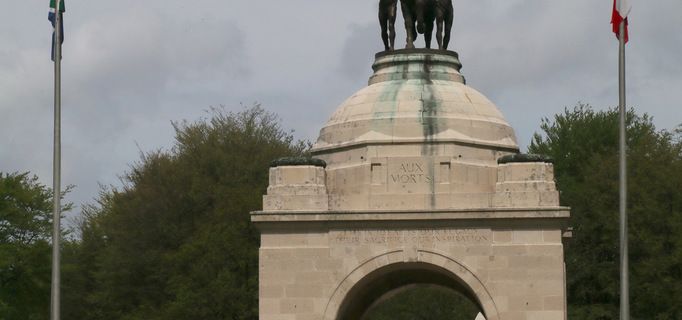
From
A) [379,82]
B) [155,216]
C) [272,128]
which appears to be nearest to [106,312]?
[155,216]

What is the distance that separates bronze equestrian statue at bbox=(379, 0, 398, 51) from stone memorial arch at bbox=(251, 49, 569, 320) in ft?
6.70

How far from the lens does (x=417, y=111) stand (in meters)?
47.2

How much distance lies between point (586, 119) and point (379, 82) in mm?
40360

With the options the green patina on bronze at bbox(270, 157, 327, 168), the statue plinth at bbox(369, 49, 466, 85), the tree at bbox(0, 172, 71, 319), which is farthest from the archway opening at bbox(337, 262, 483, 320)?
the tree at bbox(0, 172, 71, 319)

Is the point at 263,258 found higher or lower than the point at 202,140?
lower

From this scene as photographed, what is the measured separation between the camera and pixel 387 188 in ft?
153

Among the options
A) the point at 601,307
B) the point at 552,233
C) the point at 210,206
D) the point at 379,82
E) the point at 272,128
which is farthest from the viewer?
the point at 272,128

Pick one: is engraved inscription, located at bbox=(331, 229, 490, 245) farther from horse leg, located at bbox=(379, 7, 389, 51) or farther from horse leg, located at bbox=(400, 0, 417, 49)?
horse leg, located at bbox=(379, 7, 389, 51)

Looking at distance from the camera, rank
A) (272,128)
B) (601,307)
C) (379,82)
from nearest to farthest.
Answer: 1. (379,82)
2. (601,307)
3. (272,128)

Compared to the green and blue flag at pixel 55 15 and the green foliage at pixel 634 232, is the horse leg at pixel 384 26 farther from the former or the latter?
the green foliage at pixel 634 232

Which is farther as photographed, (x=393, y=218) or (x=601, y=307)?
(x=601, y=307)

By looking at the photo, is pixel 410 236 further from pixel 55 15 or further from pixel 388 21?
pixel 55 15

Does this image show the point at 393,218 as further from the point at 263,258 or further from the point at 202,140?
the point at 202,140

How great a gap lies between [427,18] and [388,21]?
0.97 m
